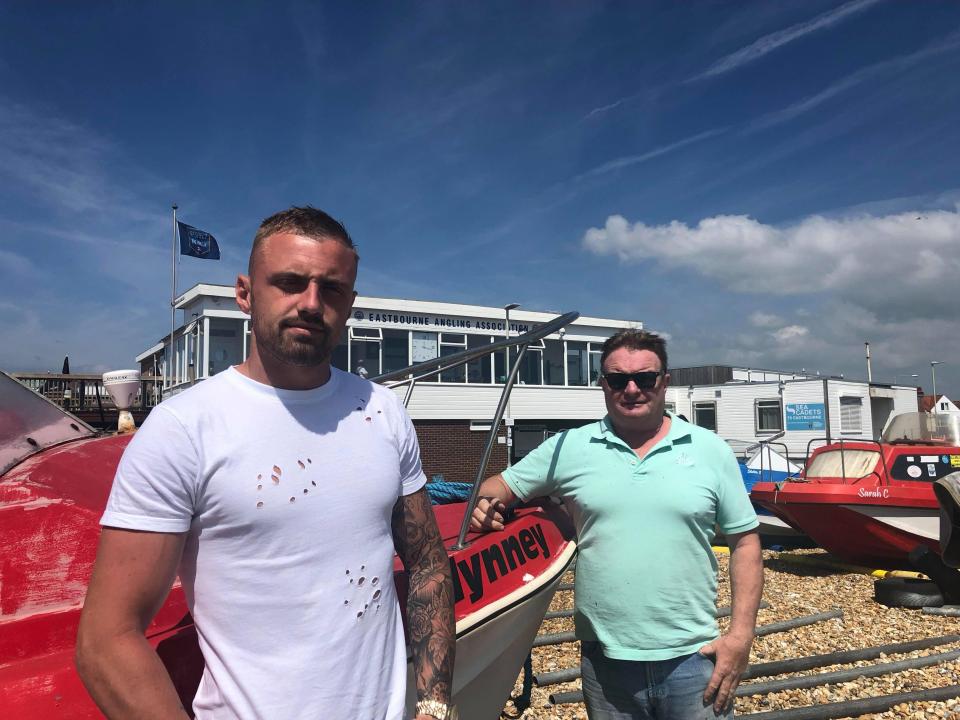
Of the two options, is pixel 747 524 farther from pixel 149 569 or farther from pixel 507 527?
pixel 149 569

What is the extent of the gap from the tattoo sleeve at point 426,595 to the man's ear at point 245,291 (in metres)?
0.62

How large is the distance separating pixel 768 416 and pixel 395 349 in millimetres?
12926

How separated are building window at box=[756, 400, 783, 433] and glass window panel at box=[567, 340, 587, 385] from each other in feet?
20.1

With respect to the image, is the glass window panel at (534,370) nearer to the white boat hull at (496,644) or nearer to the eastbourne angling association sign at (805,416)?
the eastbourne angling association sign at (805,416)

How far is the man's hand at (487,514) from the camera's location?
2.68m

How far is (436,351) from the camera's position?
22609 millimetres

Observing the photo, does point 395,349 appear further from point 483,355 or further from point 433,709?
point 433,709

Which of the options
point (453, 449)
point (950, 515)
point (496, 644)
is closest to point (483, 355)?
point (496, 644)

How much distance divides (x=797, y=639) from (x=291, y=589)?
577 cm

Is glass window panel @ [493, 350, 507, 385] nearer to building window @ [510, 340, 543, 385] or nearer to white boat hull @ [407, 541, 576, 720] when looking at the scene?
building window @ [510, 340, 543, 385]

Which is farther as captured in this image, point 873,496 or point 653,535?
point 873,496

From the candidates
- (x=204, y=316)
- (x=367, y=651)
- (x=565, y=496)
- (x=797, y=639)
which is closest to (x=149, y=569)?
(x=367, y=651)

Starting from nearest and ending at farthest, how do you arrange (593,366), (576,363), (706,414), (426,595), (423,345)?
(426,595) → (423,345) → (706,414) → (576,363) → (593,366)

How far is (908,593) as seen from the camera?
674 cm
